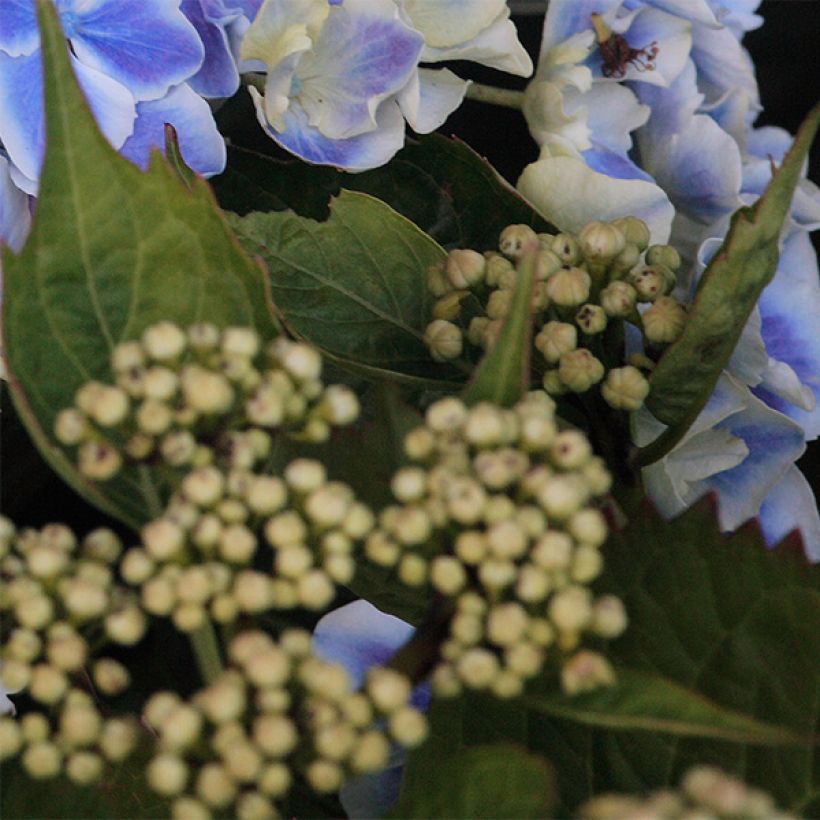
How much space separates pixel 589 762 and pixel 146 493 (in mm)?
108

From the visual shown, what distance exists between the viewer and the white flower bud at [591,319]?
33cm

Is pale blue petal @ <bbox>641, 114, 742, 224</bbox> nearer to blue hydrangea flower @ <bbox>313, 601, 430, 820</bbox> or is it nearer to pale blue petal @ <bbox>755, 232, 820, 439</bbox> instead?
pale blue petal @ <bbox>755, 232, 820, 439</bbox>

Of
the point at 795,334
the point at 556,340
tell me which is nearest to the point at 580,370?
the point at 556,340

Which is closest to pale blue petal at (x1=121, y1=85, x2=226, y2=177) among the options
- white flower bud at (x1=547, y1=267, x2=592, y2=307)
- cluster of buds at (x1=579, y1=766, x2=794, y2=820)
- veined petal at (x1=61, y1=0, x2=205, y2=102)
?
veined petal at (x1=61, y1=0, x2=205, y2=102)

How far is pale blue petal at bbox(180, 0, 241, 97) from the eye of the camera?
37 centimetres

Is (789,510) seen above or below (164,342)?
below

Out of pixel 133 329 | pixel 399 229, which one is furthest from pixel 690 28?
pixel 133 329

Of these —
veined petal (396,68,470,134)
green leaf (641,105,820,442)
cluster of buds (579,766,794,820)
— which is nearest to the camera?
cluster of buds (579,766,794,820)

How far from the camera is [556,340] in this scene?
0.33m

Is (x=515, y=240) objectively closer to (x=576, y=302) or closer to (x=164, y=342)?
(x=576, y=302)

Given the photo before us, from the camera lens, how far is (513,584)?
0.23 m

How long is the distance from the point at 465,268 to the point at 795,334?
0.12 metres

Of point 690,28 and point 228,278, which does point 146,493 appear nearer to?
point 228,278

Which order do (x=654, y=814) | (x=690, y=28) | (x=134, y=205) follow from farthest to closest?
(x=690, y=28) → (x=134, y=205) → (x=654, y=814)
